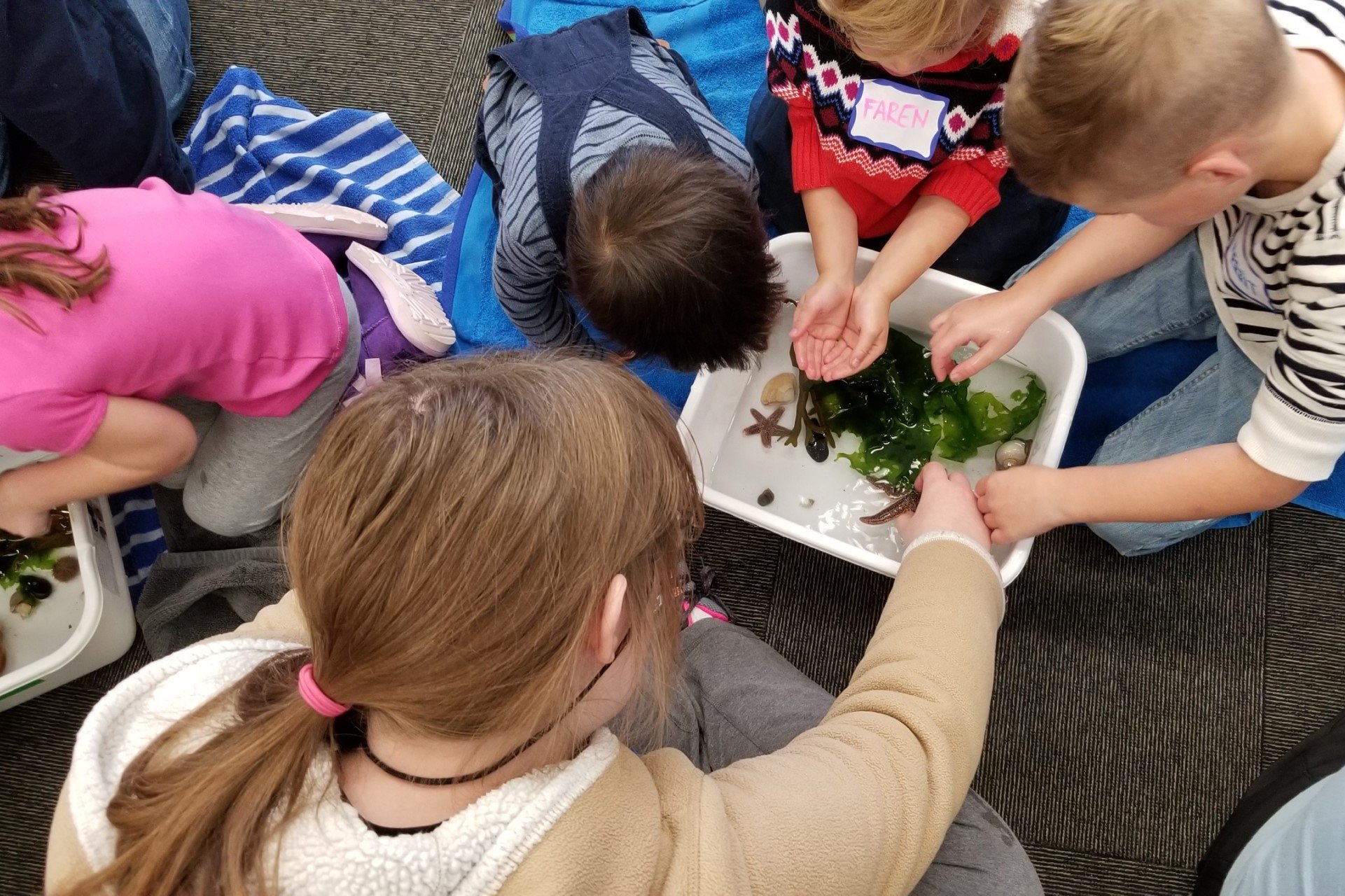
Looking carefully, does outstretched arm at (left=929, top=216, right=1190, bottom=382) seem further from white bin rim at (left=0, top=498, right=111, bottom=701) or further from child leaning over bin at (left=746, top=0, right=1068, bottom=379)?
white bin rim at (left=0, top=498, right=111, bottom=701)

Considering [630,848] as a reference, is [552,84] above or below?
above

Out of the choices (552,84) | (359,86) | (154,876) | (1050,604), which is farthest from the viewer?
(359,86)

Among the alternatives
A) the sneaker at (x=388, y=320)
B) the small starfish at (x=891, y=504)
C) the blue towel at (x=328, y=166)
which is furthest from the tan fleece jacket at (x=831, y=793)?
the blue towel at (x=328, y=166)

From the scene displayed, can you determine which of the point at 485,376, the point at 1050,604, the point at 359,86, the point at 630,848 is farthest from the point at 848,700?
the point at 359,86

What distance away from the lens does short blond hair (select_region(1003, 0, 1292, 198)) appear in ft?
1.94

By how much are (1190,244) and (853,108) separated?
Result: 0.41 m

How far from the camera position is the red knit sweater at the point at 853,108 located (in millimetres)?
913

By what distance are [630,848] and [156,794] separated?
0.29 m

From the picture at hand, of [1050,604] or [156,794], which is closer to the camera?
[156,794]

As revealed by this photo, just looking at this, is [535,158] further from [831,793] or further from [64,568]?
[64,568]

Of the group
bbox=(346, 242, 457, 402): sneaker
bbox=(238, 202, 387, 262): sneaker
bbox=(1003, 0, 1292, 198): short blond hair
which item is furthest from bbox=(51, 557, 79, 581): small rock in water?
bbox=(1003, 0, 1292, 198): short blond hair

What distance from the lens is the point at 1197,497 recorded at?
0.87 metres

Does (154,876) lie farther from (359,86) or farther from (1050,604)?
(359,86)

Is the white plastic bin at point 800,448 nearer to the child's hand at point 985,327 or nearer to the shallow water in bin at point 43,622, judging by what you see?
the child's hand at point 985,327
